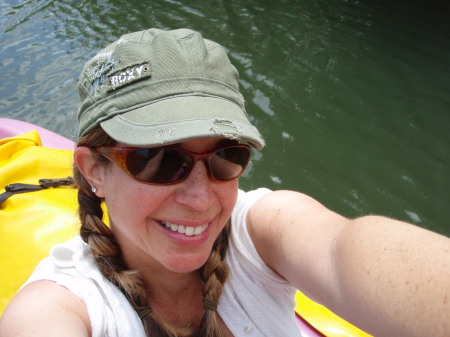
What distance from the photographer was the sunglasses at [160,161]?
112 cm

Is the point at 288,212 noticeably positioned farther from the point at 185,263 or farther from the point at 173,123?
the point at 173,123

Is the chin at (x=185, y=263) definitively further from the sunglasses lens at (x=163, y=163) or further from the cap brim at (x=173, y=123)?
the cap brim at (x=173, y=123)

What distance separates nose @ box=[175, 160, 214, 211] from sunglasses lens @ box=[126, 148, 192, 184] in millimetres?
32

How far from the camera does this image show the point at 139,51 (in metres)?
1.11

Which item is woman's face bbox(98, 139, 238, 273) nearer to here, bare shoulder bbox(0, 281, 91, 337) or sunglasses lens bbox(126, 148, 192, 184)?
sunglasses lens bbox(126, 148, 192, 184)

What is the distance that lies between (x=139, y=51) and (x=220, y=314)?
876 mm

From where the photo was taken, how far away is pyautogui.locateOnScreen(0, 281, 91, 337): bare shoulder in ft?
3.42

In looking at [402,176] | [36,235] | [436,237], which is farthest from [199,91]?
[402,176]

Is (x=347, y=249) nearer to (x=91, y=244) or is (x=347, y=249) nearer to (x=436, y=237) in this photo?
(x=436, y=237)

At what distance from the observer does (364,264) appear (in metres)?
0.98

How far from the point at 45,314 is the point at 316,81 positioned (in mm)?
5314

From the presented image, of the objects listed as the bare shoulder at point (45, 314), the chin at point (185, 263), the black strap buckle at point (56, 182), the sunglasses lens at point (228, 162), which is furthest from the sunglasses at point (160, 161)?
the black strap buckle at point (56, 182)

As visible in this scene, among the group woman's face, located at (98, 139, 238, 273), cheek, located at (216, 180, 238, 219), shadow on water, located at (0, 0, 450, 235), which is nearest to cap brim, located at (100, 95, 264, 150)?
woman's face, located at (98, 139, 238, 273)

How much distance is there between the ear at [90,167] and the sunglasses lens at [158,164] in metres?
0.16
